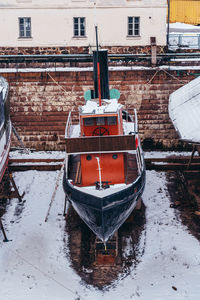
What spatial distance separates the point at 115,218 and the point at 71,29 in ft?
59.5

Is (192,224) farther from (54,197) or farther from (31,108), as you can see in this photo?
(31,108)

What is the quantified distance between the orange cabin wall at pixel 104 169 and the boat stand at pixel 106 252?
2.22 m

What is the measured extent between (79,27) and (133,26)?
12.5 feet

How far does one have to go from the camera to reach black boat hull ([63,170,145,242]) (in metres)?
13.9

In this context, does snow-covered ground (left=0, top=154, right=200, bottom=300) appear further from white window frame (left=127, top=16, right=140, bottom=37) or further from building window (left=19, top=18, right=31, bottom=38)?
building window (left=19, top=18, right=31, bottom=38)

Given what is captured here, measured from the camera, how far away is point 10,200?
61.8 ft

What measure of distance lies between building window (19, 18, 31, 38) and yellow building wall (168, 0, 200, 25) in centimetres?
1612

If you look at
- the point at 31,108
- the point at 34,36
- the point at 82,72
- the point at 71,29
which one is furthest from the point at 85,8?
the point at 31,108

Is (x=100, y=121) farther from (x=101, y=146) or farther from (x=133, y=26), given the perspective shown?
(x=133, y=26)

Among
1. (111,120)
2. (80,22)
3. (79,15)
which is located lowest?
(111,120)

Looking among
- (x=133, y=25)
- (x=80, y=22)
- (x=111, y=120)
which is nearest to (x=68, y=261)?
(x=111, y=120)

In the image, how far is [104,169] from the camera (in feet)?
51.0

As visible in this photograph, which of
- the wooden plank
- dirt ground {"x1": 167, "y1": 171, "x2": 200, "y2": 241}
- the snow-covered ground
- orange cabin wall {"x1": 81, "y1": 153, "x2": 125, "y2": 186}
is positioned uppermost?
the wooden plank

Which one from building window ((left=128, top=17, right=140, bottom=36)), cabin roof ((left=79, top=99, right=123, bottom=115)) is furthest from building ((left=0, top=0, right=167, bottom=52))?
cabin roof ((left=79, top=99, right=123, bottom=115))
